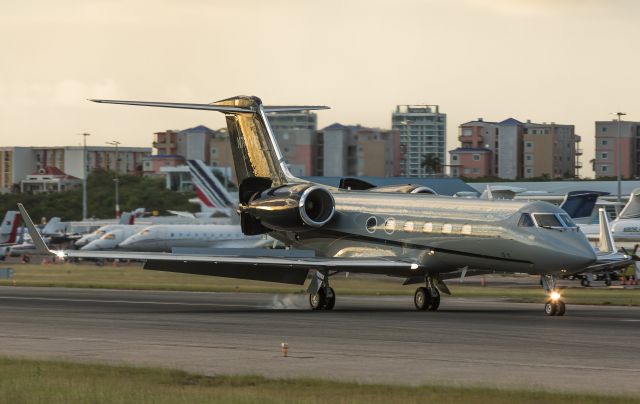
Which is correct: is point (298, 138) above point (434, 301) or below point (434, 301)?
above

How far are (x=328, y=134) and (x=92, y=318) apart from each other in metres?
43.3

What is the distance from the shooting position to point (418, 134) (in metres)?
100

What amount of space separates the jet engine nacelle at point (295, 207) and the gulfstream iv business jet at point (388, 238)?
0.03 m

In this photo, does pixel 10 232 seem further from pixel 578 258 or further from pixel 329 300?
pixel 578 258

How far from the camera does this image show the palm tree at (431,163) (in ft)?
393

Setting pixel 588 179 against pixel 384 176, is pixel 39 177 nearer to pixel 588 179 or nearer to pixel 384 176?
pixel 588 179

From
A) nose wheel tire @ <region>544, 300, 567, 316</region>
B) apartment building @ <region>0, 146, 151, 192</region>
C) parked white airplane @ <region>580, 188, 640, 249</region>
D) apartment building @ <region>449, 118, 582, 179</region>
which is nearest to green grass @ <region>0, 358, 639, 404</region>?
nose wheel tire @ <region>544, 300, 567, 316</region>

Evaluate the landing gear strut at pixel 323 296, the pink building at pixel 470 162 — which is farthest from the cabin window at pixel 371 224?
the pink building at pixel 470 162

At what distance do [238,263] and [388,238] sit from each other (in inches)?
187

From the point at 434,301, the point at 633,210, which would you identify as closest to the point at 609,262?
the point at 434,301

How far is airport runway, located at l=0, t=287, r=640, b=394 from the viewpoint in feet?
68.2

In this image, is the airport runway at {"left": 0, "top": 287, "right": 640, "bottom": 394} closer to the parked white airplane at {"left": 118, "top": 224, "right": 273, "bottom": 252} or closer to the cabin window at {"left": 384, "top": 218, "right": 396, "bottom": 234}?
the cabin window at {"left": 384, "top": 218, "right": 396, "bottom": 234}

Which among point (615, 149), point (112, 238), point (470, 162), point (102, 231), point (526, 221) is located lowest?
point (112, 238)

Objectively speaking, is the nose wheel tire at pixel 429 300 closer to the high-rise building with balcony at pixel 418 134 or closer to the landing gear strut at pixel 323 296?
the landing gear strut at pixel 323 296
